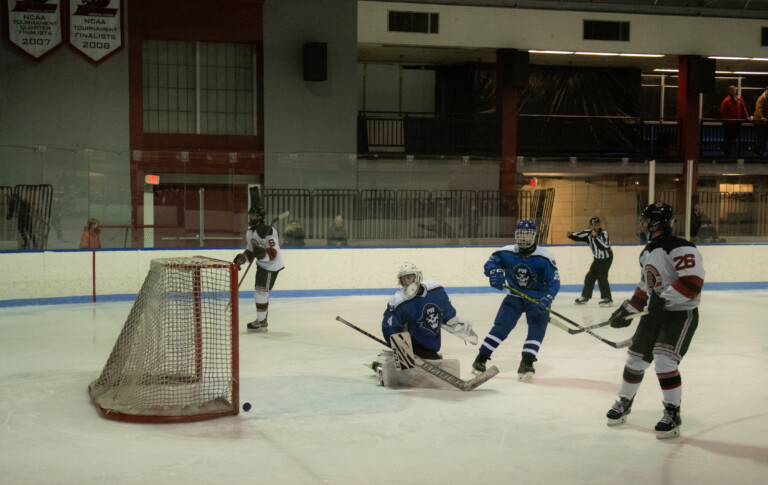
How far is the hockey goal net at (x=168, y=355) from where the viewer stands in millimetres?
4812

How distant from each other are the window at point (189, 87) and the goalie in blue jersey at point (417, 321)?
30.9 ft

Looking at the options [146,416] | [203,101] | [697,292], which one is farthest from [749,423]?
[203,101]

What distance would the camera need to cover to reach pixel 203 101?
14.0m

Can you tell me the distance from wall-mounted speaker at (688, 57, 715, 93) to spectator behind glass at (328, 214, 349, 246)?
842cm

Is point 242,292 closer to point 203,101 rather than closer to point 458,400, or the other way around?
point 203,101

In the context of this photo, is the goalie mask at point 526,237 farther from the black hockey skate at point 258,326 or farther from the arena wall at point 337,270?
the arena wall at point 337,270

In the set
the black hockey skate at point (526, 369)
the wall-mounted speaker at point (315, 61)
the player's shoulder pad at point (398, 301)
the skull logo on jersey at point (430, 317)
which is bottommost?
the black hockey skate at point (526, 369)

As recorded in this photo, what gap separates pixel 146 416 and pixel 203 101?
10.1 metres

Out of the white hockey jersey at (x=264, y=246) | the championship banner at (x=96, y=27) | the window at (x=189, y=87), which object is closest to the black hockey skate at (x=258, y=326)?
the white hockey jersey at (x=264, y=246)

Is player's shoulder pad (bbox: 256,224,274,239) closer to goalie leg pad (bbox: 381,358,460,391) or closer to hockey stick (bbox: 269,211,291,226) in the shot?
goalie leg pad (bbox: 381,358,460,391)

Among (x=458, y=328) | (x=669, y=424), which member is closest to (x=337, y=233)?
(x=458, y=328)

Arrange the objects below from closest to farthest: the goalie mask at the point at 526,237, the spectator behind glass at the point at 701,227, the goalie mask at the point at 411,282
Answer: the goalie mask at the point at 411,282, the goalie mask at the point at 526,237, the spectator behind glass at the point at 701,227

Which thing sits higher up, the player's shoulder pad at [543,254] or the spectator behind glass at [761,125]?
the spectator behind glass at [761,125]

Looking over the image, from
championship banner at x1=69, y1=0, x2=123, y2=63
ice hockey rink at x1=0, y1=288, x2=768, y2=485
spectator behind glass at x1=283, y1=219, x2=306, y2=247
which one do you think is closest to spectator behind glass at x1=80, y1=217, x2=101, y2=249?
spectator behind glass at x1=283, y1=219, x2=306, y2=247
